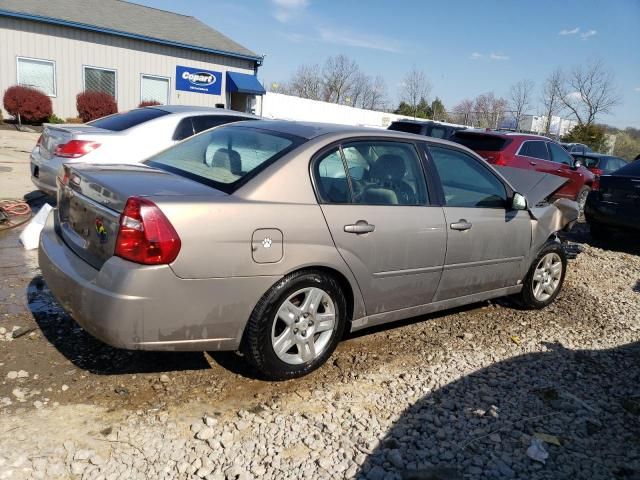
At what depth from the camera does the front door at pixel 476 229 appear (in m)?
4.15

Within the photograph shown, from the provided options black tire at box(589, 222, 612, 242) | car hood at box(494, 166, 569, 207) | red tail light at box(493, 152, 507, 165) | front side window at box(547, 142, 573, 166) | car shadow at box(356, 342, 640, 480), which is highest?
front side window at box(547, 142, 573, 166)

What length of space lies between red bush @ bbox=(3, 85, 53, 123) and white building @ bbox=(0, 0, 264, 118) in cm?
71

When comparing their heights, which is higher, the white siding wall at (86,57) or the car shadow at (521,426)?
the white siding wall at (86,57)

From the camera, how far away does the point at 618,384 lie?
12.6 feet

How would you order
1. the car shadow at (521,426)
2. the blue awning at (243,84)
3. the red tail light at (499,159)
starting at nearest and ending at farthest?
the car shadow at (521,426) → the red tail light at (499,159) → the blue awning at (243,84)

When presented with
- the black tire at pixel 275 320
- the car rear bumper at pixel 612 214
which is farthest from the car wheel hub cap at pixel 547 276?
the car rear bumper at pixel 612 214

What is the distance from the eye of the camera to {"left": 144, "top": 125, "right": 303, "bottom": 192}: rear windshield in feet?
11.1

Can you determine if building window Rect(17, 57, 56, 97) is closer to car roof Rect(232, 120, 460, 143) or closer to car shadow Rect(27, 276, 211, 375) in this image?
car shadow Rect(27, 276, 211, 375)

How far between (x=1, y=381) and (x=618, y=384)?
4.10 metres

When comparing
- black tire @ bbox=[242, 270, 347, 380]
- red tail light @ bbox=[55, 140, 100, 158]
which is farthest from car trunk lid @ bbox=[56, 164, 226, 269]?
red tail light @ bbox=[55, 140, 100, 158]

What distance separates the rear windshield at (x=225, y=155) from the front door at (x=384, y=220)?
0.37 m

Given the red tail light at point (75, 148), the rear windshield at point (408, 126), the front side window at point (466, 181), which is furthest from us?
the rear windshield at point (408, 126)

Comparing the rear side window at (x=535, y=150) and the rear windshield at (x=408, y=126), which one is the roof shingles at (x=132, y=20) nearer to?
the rear windshield at (x=408, y=126)

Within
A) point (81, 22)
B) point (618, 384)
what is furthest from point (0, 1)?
point (618, 384)
